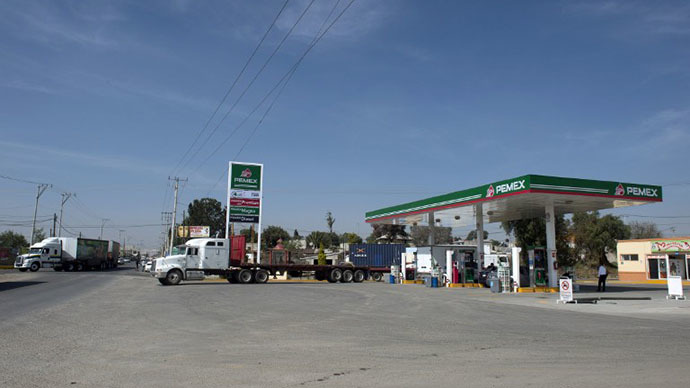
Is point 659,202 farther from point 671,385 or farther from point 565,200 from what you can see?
point 671,385

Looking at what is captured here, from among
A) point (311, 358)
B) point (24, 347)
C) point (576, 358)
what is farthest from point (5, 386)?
point (576, 358)

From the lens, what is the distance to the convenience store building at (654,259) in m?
43.6

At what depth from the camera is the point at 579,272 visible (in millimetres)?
54375

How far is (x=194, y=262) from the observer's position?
31.8 meters

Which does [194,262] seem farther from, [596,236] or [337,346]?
[596,236]

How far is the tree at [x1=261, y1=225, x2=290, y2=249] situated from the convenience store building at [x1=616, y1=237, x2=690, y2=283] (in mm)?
84764

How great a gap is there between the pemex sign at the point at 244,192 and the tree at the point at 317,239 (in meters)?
74.8

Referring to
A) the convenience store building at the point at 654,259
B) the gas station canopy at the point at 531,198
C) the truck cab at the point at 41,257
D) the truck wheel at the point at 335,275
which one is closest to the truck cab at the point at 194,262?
the truck wheel at the point at 335,275

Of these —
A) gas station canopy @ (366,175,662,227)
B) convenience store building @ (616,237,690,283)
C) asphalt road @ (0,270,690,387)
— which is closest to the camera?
asphalt road @ (0,270,690,387)

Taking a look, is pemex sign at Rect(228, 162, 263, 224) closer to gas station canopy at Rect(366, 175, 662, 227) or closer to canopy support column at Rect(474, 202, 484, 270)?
gas station canopy at Rect(366, 175, 662, 227)

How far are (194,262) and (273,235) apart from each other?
9734 centimetres

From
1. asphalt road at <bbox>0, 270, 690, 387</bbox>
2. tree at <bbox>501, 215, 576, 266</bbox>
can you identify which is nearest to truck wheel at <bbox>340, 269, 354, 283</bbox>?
asphalt road at <bbox>0, 270, 690, 387</bbox>

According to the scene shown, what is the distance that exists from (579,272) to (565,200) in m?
31.6

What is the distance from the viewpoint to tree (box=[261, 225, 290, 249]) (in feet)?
405
